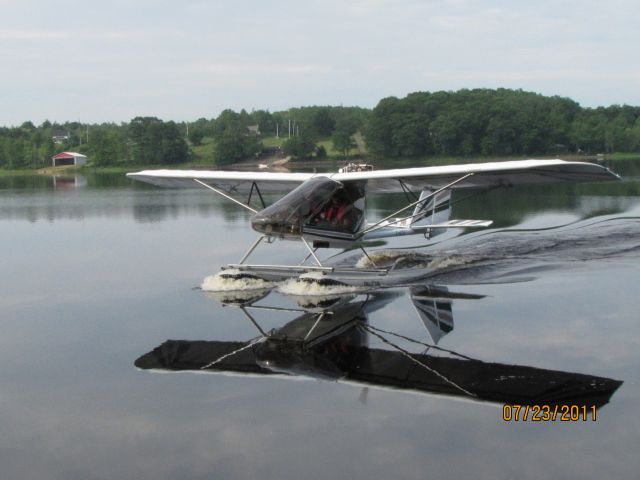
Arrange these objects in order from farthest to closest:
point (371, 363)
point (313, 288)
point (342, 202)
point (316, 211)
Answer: point (342, 202), point (316, 211), point (313, 288), point (371, 363)

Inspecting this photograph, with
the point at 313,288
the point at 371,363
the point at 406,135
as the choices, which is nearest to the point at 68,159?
the point at 406,135

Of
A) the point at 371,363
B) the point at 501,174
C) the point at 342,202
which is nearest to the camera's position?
the point at 371,363

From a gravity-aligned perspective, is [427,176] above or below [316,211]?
above

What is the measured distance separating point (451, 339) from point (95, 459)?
3958mm

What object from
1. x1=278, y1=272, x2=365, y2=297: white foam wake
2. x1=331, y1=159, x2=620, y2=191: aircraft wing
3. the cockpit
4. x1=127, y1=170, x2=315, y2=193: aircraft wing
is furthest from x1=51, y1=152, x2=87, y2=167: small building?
x1=278, y1=272, x2=365, y2=297: white foam wake

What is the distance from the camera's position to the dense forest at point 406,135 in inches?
2398

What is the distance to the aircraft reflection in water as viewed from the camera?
6.10 metres

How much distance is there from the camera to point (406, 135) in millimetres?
60781

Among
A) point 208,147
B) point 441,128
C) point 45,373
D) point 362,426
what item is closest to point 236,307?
point 45,373

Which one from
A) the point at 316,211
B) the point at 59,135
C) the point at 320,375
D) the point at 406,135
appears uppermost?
the point at 59,135

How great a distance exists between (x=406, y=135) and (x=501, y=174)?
162 feet

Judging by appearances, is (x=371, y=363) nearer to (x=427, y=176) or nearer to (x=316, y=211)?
(x=316, y=211)

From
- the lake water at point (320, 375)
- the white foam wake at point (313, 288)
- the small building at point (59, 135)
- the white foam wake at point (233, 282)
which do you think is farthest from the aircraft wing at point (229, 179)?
the small building at point (59, 135)

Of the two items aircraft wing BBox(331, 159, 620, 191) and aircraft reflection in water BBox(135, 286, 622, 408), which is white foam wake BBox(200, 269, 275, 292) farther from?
aircraft wing BBox(331, 159, 620, 191)
